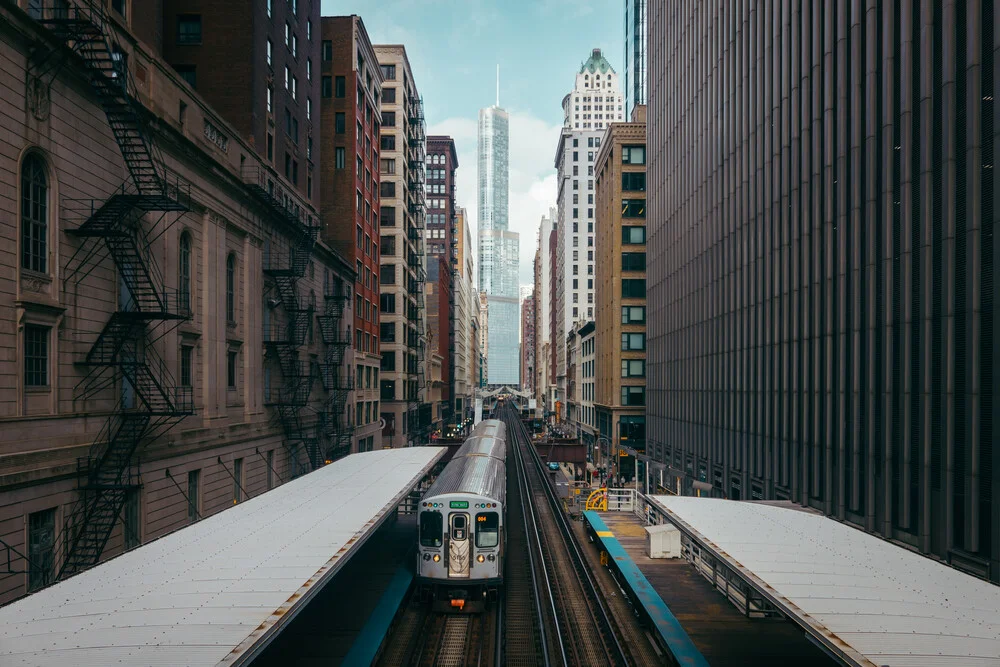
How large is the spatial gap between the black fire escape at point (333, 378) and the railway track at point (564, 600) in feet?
45.2

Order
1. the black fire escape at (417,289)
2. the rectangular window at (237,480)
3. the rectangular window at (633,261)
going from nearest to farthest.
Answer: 1. the rectangular window at (237,480)
2. the rectangular window at (633,261)
3. the black fire escape at (417,289)

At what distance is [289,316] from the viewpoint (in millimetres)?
37406

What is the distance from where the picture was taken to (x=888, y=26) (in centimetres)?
2245

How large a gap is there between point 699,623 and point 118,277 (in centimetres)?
2090

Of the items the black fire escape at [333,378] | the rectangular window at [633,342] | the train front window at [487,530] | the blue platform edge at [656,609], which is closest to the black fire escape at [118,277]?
the train front window at [487,530]

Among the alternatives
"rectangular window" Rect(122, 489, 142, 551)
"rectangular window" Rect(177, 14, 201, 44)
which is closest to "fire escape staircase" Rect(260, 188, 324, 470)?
"rectangular window" Rect(177, 14, 201, 44)

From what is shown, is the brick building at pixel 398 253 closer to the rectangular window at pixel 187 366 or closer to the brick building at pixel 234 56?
the brick building at pixel 234 56

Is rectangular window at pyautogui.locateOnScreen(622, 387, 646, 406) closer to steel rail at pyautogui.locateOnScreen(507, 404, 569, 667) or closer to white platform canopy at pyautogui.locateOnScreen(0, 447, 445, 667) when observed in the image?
steel rail at pyautogui.locateOnScreen(507, 404, 569, 667)

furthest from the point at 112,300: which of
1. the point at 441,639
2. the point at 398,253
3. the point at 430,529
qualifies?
the point at 398,253

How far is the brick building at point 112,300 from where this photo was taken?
16297 millimetres

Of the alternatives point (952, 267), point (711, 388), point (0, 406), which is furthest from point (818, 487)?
point (0, 406)

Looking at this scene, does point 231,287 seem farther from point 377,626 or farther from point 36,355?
point 377,626

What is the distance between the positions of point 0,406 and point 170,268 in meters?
9.15

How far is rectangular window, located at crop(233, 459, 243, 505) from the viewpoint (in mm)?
29641
